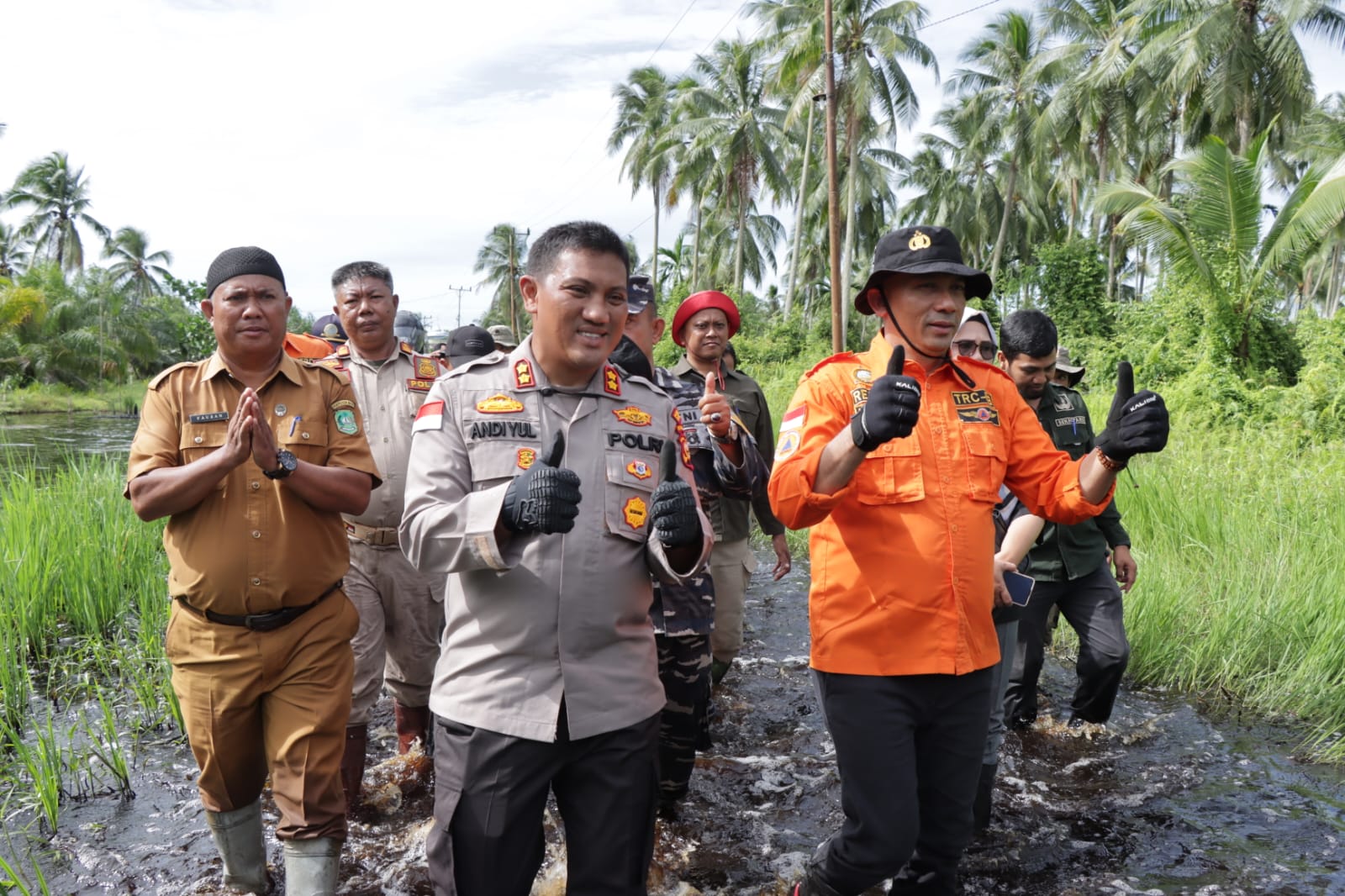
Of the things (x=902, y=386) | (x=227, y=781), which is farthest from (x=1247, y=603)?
(x=227, y=781)

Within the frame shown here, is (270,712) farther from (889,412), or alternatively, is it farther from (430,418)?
(889,412)

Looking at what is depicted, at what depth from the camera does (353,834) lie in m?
3.79

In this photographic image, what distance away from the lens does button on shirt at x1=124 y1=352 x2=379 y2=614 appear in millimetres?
2736

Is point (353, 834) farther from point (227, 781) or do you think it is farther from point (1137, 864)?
point (1137, 864)

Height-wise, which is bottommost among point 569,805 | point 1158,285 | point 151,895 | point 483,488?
point 151,895

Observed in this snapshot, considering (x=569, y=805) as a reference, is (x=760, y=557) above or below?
below

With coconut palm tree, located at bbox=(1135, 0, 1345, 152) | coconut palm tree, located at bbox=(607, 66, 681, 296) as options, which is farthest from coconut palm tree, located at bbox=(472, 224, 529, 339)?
coconut palm tree, located at bbox=(1135, 0, 1345, 152)

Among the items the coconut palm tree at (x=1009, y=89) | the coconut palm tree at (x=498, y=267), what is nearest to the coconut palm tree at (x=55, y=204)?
the coconut palm tree at (x=498, y=267)

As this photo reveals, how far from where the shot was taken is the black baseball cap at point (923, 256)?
2.51 meters

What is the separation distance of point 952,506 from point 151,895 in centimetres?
324

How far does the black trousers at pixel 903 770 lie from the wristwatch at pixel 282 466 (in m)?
1.70

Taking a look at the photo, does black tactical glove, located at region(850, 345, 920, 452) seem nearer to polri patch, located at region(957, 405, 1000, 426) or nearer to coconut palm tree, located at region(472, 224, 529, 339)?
polri patch, located at region(957, 405, 1000, 426)

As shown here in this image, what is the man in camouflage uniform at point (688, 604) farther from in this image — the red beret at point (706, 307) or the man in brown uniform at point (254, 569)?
the man in brown uniform at point (254, 569)

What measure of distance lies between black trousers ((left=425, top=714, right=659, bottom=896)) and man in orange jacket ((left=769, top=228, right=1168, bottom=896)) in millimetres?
657
